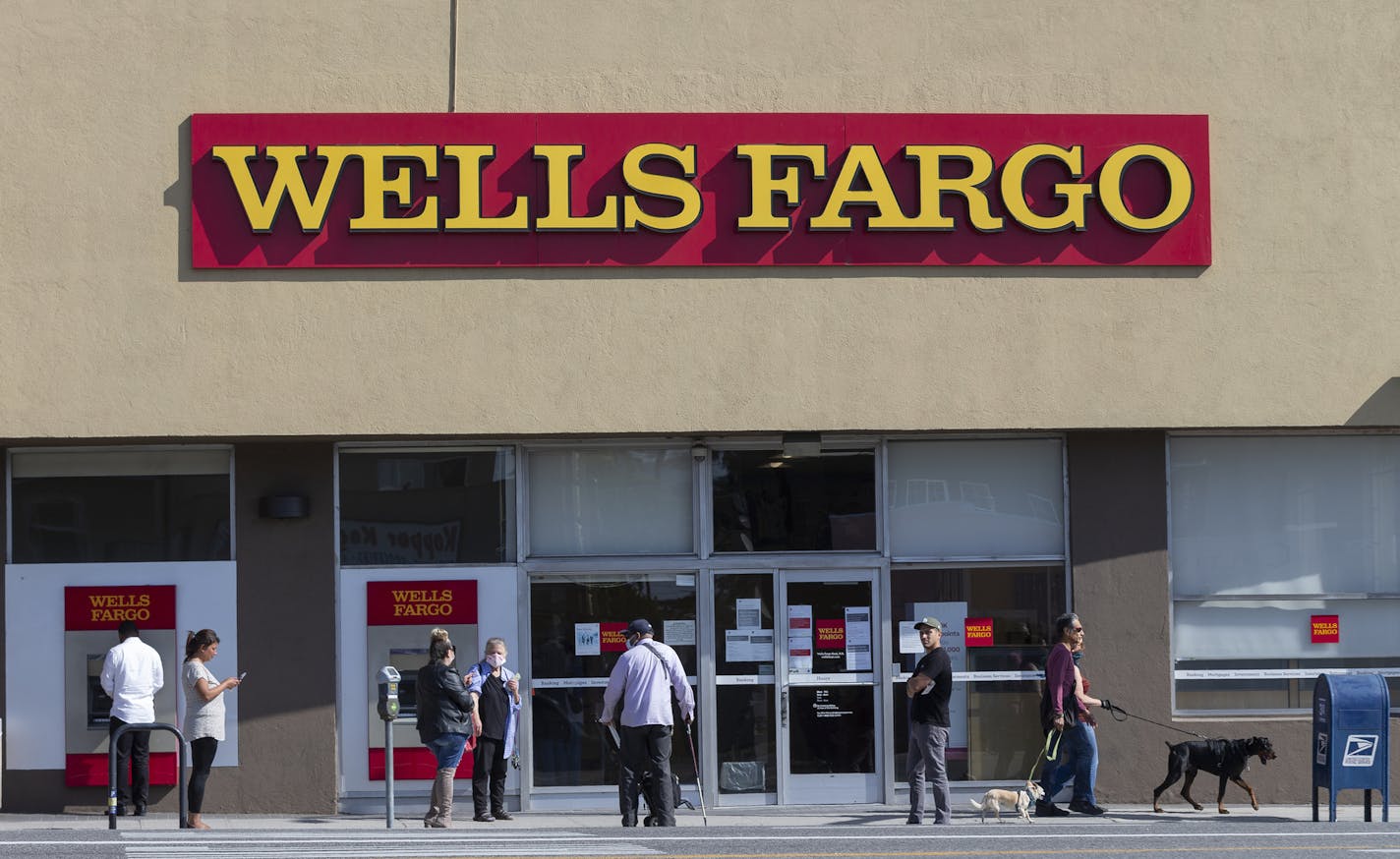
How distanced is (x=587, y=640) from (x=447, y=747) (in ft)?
6.81

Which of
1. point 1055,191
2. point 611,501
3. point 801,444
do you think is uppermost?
point 1055,191

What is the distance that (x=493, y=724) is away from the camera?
45.5 ft

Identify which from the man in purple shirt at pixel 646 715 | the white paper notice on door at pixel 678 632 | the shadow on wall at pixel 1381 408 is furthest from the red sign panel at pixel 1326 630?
the man in purple shirt at pixel 646 715

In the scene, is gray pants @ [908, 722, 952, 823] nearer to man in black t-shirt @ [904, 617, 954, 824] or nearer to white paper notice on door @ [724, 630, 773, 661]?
man in black t-shirt @ [904, 617, 954, 824]

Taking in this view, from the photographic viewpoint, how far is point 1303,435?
15320 mm

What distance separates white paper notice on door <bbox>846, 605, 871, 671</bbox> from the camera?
15.2 meters

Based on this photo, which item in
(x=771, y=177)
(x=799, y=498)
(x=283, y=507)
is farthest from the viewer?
(x=799, y=498)

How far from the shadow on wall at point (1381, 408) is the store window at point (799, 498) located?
14.3 ft

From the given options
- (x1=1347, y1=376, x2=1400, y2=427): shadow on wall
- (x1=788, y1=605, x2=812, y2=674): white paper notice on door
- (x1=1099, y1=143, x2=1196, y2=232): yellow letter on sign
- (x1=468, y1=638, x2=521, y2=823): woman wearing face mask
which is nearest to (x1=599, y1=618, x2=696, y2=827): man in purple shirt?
(x1=468, y1=638, x2=521, y2=823): woman wearing face mask

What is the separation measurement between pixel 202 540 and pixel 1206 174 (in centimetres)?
957

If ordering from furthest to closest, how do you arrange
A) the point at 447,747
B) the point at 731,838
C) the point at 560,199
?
the point at 560,199, the point at 447,747, the point at 731,838

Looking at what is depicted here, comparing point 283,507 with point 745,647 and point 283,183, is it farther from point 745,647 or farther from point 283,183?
point 745,647

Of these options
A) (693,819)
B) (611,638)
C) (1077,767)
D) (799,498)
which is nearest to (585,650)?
(611,638)

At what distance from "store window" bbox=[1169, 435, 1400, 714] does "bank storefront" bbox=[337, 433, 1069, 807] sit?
1.29 meters
